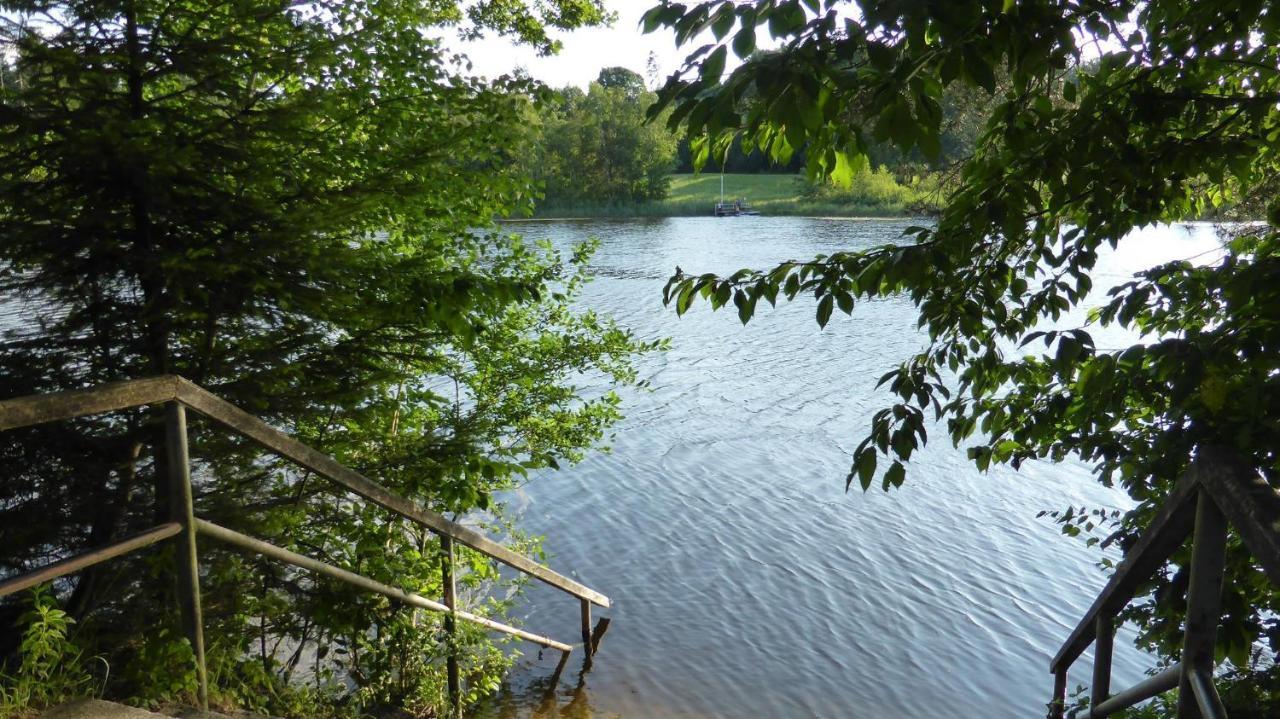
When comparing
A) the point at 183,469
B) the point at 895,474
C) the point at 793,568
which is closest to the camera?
the point at 183,469

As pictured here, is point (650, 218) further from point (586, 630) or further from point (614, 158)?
point (586, 630)

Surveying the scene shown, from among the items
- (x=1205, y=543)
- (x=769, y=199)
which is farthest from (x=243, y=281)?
(x=769, y=199)

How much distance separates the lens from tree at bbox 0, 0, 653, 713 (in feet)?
12.7

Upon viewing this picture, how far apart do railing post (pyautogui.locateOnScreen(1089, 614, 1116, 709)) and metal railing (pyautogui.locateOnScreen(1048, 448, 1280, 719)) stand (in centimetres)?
38

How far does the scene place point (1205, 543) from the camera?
2.24 meters

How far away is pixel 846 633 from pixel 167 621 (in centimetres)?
720

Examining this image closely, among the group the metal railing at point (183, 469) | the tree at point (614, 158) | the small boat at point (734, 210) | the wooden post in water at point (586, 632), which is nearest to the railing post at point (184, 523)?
the metal railing at point (183, 469)

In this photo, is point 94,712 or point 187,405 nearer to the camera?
point 94,712

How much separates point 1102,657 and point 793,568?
770 cm

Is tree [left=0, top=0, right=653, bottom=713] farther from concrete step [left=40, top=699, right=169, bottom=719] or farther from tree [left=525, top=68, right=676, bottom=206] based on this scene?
tree [left=525, top=68, right=676, bottom=206]

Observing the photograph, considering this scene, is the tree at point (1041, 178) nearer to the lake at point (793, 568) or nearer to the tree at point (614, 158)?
the lake at point (793, 568)

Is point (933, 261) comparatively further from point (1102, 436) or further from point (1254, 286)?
point (1102, 436)

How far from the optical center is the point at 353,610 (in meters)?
4.90

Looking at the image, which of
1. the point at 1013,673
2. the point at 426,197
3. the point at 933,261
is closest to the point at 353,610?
the point at 426,197
